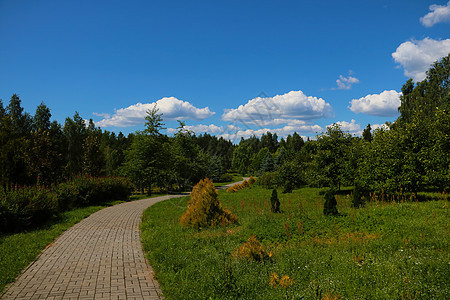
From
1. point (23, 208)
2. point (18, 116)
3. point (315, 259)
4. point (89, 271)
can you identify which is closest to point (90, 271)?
point (89, 271)

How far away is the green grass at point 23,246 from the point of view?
20.8 ft

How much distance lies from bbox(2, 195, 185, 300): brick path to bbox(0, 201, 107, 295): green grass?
0.73ft

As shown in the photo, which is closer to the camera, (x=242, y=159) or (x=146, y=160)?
(x=146, y=160)

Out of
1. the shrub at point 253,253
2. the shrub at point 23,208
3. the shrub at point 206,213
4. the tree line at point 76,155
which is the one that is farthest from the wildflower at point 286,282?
the tree line at point 76,155

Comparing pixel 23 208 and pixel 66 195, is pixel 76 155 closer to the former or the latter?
pixel 66 195

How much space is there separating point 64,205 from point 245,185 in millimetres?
22471

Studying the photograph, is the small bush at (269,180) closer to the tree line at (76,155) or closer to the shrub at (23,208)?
the tree line at (76,155)

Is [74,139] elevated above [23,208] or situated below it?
above

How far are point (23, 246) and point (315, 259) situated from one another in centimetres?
902

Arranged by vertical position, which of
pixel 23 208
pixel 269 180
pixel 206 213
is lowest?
pixel 269 180

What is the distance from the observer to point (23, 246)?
8375 millimetres

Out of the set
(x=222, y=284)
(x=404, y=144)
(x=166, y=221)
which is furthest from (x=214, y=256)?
(x=404, y=144)

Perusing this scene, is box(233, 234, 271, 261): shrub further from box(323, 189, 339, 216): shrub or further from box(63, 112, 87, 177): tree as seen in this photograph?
box(63, 112, 87, 177): tree

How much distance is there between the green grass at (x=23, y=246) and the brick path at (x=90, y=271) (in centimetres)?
22
